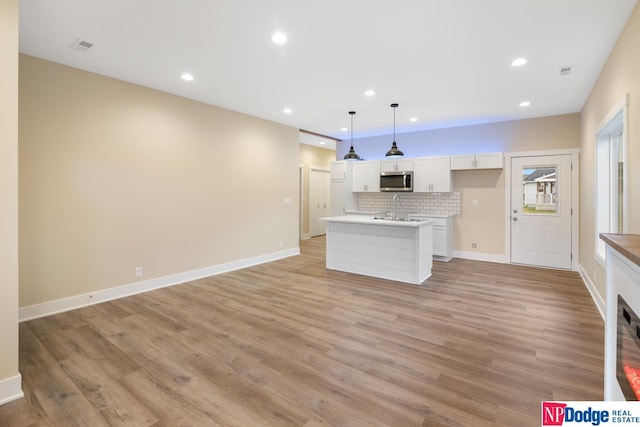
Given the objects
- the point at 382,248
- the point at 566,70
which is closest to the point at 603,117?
the point at 566,70

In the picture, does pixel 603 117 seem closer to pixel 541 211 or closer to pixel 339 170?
pixel 541 211

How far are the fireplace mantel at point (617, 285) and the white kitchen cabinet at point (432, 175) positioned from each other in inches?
198

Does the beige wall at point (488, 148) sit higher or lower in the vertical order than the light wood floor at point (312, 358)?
higher

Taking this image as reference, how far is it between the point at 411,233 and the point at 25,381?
4332 mm

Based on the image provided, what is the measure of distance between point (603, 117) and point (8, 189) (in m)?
5.65

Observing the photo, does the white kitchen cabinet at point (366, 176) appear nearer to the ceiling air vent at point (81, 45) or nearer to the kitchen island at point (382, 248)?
the kitchen island at point (382, 248)

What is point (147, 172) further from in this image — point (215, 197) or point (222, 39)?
point (222, 39)

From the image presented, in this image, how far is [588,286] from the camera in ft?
14.5

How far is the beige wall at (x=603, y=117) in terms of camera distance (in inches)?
96.1

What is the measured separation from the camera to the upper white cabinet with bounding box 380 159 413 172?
6852mm

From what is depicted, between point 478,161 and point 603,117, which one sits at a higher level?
point 603,117

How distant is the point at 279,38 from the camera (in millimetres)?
2963

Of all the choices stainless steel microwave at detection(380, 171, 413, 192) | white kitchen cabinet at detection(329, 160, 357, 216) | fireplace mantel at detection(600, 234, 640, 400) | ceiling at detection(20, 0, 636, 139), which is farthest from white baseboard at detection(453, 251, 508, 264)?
fireplace mantel at detection(600, 234, 640, 400)

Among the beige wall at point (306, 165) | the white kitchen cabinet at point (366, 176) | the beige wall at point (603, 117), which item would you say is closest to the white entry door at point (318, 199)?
the beige wall at point (306, 165)
